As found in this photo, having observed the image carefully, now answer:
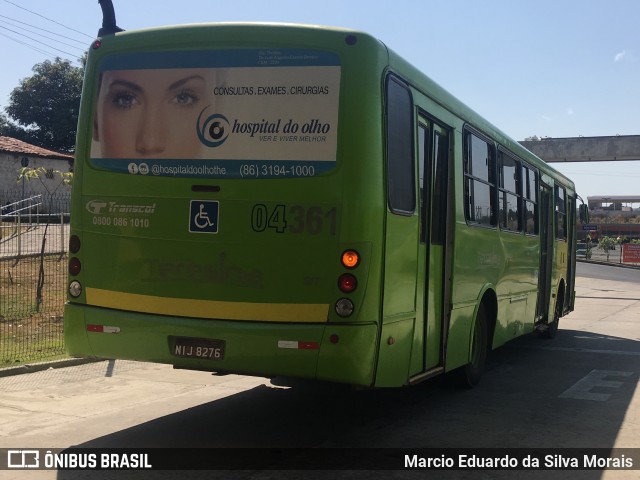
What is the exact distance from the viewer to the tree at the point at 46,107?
67.8 m

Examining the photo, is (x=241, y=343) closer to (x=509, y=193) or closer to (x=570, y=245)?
(x=509, y=193)

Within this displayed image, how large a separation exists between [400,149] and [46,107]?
222 ft

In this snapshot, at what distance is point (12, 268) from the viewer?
17.8m

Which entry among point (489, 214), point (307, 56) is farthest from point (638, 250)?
point (307, 56)

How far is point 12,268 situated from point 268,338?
13631mm

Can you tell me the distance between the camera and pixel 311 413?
7.86m

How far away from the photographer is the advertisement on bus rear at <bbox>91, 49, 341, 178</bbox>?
6.05m

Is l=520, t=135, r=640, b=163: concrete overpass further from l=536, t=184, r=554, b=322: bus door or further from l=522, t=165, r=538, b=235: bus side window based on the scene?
l=522, t=165, r=538, b=235: bus side window

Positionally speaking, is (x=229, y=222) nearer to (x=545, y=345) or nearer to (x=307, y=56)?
(x=307, y=56)

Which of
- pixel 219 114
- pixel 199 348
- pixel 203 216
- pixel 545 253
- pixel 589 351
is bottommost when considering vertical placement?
pixel 589 351

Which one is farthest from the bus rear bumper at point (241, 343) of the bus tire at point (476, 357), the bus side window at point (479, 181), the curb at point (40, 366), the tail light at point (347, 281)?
the bus tire at point (476, 357)

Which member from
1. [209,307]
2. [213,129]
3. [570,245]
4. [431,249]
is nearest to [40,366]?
[209,307]

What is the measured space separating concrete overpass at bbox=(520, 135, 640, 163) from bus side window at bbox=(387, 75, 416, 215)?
33.1 m

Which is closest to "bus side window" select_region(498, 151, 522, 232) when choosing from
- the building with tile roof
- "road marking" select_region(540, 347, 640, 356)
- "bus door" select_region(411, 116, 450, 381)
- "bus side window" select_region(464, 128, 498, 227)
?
"bus side window" select_region(464, 128, 498, 227)
